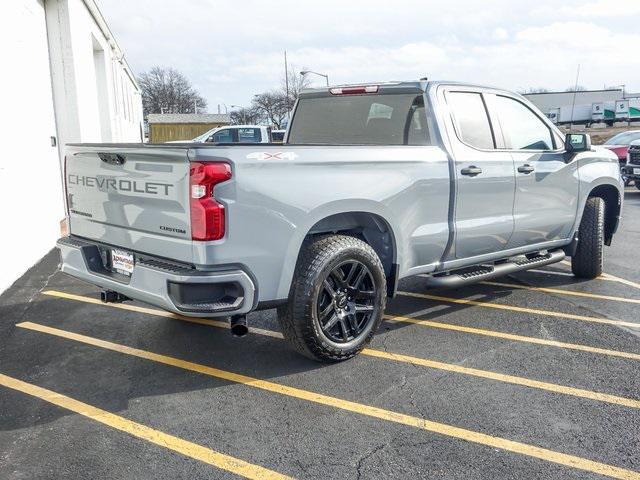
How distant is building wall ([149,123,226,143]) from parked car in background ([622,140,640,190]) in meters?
27.6

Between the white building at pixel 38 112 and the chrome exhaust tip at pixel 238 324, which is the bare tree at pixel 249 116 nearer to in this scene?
the white building at pixel 38 112

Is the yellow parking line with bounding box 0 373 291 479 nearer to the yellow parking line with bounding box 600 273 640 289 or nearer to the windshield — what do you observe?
the yellow parking line with bounding box 600 273 640 289

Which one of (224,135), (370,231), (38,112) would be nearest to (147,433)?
(370,231)

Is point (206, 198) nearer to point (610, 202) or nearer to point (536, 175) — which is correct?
point (536, 175)

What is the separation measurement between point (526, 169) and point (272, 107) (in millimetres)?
70616

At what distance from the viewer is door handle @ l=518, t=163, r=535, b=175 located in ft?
16.6

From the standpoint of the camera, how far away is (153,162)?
3367 mm

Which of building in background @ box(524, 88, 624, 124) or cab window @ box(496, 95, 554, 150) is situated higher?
building in background @ box(524, 88, 624, 124)

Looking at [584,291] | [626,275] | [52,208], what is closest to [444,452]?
[584,291]

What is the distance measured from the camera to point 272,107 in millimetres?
73250

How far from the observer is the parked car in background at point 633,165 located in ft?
47.5

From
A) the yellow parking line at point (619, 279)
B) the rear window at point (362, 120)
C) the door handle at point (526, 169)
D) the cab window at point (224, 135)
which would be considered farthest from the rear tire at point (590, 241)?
the cab window at point (224, 135)

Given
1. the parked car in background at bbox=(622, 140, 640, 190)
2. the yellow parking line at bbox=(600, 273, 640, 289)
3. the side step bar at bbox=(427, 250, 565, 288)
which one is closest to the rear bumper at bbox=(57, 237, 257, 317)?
the side step bar at bbox=(427, 250, 565, 288)

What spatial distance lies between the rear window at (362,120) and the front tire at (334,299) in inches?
50.6
